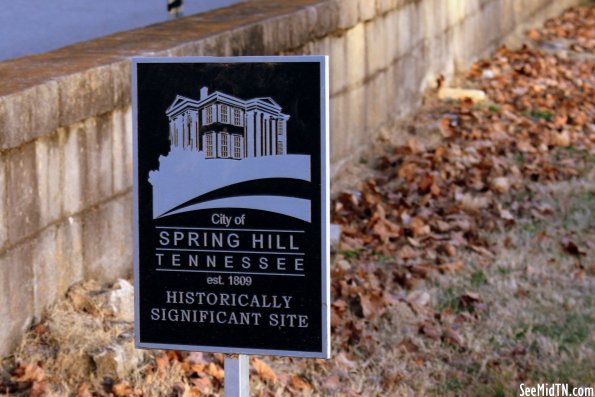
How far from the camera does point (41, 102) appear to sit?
5.00m

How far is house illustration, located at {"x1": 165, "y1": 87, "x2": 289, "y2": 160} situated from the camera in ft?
11.2

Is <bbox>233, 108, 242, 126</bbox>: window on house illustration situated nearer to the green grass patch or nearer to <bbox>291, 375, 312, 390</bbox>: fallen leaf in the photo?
<bbox>291, 375, 312, 390</bbox>: fallen leaf

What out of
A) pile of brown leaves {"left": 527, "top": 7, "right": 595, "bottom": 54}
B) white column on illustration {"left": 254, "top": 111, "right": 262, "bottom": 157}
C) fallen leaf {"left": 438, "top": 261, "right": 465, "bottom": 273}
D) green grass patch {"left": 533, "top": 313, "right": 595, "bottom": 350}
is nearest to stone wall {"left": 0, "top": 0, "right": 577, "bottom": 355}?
white column on illustration {"left": 254, "top": 111, "right": 262, "bottom": 157}

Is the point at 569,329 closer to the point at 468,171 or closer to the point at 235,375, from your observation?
the point at 235,375

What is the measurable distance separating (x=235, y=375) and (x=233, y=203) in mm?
535

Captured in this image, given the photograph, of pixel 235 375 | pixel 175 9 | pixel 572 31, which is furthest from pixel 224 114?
pixel 572 31

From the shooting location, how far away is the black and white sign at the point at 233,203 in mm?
3430

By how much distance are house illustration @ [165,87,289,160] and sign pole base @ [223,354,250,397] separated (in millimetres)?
631

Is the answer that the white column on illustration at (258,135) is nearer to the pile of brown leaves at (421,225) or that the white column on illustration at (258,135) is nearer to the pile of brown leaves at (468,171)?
the pile of brown leaves at (421,225)

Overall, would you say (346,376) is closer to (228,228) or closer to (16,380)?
(16,380)

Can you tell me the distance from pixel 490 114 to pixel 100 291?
6.44 m

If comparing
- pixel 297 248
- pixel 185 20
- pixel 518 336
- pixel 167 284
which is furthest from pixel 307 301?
pixel 185 20

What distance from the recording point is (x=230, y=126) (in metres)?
3.45

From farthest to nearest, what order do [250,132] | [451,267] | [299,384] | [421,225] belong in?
1. [421,225]
2. [451,267]
3. [299,384]
4. [250,132]
